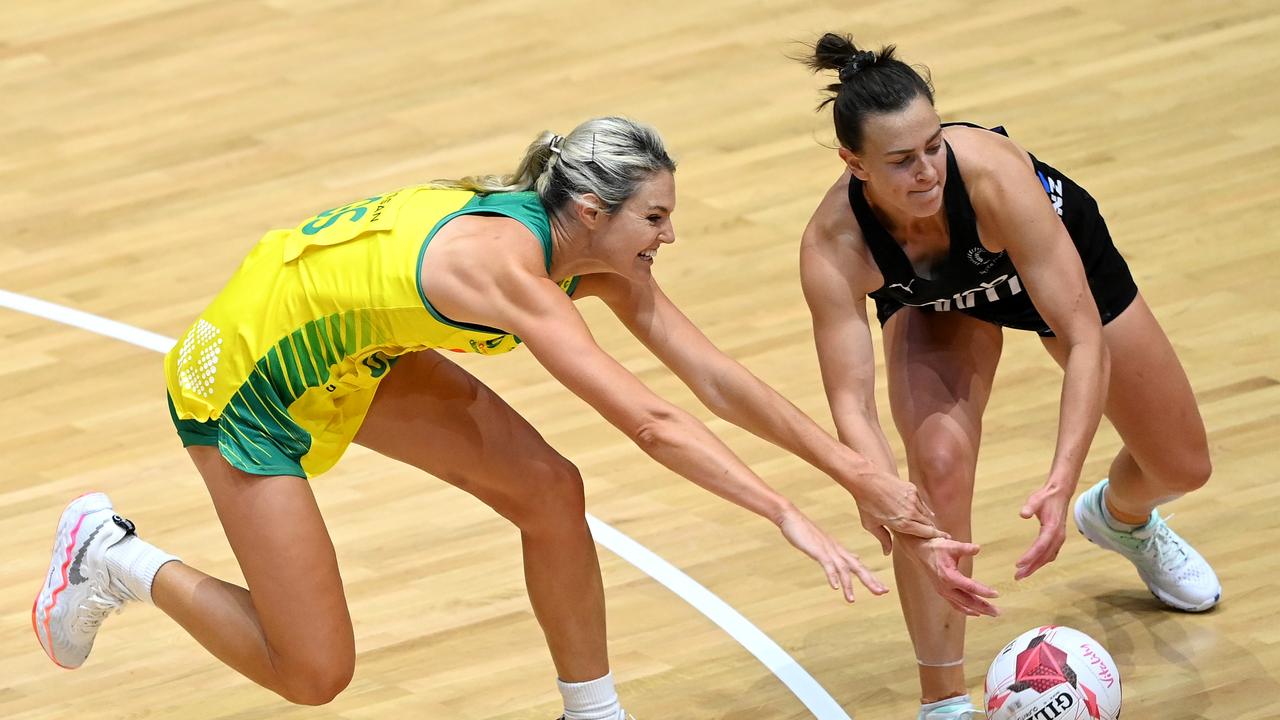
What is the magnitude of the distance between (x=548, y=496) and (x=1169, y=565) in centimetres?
164

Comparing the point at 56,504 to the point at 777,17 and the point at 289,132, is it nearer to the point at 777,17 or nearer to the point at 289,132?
the point at 289,132

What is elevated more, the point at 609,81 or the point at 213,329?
the point at 213,329

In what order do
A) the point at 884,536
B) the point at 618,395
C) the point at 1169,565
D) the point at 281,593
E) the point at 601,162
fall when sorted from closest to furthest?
the point at 618,395 → the point at 601,162 → the point at 884,536 → the point at 281,593 → the point at 1169,565

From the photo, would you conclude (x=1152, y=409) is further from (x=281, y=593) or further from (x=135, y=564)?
(x=135, y=564)

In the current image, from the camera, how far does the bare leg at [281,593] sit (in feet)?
13.3

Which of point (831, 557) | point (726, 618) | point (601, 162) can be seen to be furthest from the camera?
point (726, 618)

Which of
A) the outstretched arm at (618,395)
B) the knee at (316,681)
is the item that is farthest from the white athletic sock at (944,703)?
the knee at (316,681)

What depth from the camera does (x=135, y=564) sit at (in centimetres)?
438

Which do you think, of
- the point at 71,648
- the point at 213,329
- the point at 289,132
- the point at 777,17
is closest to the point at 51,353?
the point at 289,132

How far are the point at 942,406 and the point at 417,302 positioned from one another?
1.28m

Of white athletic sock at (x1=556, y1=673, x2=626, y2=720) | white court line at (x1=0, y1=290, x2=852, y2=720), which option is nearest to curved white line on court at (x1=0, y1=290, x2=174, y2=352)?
white court line at (x1=0, y1=290, x2=852, y2=720)

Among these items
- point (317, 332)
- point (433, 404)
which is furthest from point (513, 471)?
point (317, 332)

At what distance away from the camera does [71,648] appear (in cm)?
452

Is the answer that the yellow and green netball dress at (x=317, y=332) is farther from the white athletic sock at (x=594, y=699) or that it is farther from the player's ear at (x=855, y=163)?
the white athletic sock at (x=594, y=699)
